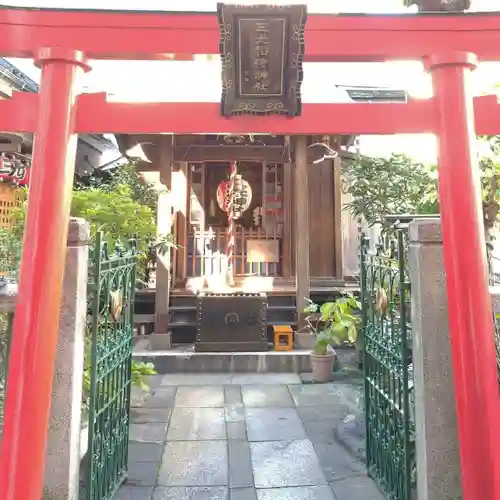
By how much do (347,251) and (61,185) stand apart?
36.3ft

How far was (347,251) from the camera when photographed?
1298 centimetres

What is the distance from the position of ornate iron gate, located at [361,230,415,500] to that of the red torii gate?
0.52 m

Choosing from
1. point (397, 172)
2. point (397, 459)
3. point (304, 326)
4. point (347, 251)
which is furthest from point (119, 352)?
point (347, 251)

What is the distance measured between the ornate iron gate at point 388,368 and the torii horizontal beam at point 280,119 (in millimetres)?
955

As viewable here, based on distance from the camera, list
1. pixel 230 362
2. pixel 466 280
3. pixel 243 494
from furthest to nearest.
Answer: pixel 230 362 → pixel 243 494 → pixel 466 280

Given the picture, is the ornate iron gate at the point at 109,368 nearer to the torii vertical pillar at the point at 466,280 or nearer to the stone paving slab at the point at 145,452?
the stone paving slab at the point at 145,452

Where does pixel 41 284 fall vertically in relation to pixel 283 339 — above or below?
above

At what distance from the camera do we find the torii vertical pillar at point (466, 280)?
8.62 feet

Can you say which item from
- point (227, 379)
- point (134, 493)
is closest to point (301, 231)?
point (227, 379)

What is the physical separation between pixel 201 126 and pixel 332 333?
4.20 meters

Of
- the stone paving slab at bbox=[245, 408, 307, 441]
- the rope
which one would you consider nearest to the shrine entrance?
the rope

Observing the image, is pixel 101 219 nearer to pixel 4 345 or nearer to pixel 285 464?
pixel 4 345

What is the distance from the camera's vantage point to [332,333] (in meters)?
6.36

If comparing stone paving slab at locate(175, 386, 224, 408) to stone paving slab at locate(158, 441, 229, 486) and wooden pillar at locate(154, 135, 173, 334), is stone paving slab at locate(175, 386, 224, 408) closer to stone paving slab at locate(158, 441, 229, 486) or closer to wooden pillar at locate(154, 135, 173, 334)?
stone paving slab at locate(158, 441, 229, 486)
